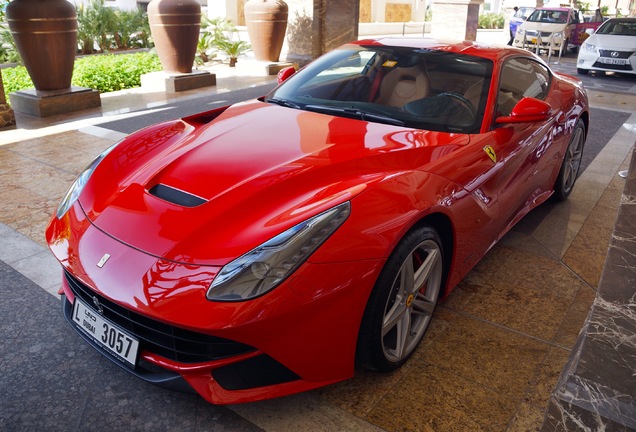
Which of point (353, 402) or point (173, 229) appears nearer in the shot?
point (173, 229)

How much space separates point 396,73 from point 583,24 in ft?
65.8

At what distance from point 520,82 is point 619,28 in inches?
510

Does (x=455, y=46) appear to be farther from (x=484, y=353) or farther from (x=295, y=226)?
(x=295, y=226)

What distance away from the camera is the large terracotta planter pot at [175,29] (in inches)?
387

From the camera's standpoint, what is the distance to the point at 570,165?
15.9 ft

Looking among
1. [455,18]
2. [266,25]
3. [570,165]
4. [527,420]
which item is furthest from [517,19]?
[527,420]

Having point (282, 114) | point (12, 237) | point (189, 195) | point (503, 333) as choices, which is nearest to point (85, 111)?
point (12, 237)

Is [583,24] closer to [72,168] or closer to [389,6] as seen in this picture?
[389,6]

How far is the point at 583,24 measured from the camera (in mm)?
20438

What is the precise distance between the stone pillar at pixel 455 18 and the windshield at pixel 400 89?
591 inches

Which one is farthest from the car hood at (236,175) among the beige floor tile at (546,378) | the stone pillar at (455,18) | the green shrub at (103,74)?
the stone pillar at (455,18)

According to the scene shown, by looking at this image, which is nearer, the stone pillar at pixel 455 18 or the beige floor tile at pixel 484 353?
the beige floor tile at pixel 484 353

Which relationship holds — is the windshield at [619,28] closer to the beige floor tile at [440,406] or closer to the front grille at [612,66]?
the front grille at [612,66]

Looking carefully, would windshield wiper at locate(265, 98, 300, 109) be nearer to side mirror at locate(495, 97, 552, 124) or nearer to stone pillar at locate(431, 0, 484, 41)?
side mirror at locate(495, 97, 552, 124)
